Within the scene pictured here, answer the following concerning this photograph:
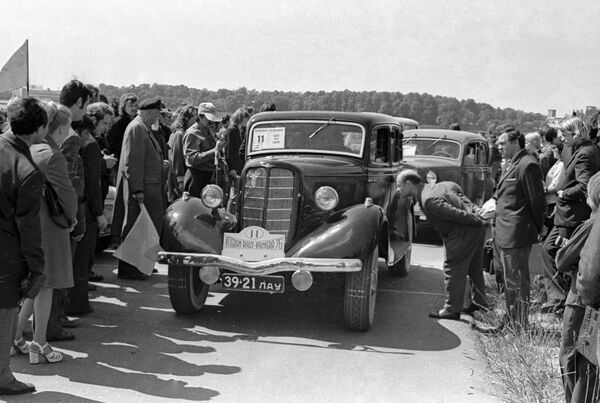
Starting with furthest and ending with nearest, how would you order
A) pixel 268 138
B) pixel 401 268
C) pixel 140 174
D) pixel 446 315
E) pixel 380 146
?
1. pixel 401 268
2. pixel 380 146
3. pixel 268 138
4. pixel 140 174
5. pixel 446 315

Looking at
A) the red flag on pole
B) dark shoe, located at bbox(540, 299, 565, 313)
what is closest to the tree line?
the red flag on pole

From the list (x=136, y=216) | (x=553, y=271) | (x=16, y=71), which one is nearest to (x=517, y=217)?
(x=553, y=271)

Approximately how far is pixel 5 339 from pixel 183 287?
7.06ft

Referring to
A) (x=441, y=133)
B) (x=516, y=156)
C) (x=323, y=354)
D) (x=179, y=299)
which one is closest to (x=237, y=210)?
(x=179, y=299)

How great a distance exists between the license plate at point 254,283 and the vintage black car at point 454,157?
22.4 feet

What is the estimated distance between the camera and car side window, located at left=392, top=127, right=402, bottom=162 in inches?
335

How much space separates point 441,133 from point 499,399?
9397 millimetres

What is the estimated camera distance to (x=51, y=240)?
5.00 metres

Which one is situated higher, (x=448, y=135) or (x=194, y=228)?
(x=448, y=135)

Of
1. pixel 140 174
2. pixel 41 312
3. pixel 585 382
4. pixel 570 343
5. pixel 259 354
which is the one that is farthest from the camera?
pixel 140 174

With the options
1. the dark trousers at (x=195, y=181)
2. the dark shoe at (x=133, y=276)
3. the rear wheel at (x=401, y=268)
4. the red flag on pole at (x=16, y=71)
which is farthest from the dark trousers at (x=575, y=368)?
the red flag on pole at (x=16, y=71)

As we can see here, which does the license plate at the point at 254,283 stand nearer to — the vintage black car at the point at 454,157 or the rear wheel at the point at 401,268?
the rear wheel at the point at 401,268

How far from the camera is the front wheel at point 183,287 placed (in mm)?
6262

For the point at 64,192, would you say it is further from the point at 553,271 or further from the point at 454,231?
the point at 553,271
